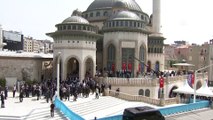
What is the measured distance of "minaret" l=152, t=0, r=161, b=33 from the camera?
5341 cm

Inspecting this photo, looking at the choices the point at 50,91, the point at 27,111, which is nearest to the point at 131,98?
the point at 50,91

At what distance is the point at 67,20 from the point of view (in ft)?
123

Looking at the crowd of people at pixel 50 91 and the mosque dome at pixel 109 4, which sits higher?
the mosque dome at pixel 109 4

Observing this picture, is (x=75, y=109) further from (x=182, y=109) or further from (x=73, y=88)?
(x=182, y=109)

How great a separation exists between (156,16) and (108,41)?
14.5m

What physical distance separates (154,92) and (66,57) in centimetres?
1095

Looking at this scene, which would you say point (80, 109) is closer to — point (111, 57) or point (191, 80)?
point (191, 80)

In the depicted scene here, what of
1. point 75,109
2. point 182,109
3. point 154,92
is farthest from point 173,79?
point 75,109

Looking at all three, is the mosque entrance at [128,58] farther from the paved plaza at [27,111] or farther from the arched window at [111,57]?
the paved plaza at [27,111]

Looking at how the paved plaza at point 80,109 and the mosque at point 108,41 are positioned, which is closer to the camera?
the paved plaza at point 80,109

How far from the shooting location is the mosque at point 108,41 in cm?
3634

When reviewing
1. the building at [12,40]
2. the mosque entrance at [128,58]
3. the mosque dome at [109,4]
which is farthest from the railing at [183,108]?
the building at [12,40]

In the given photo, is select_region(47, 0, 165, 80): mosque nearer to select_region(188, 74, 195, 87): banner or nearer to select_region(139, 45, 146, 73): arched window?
select_region(139, 45, 146, 73): arched window

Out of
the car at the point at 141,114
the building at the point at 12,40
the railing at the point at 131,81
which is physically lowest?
the car at the point at 141,114
